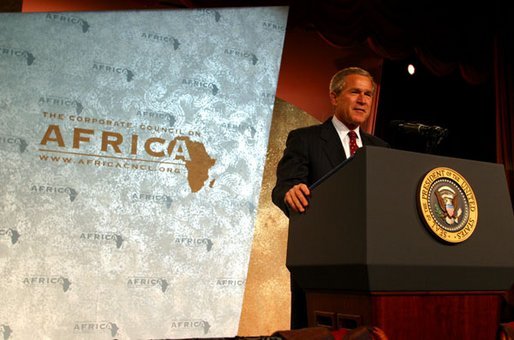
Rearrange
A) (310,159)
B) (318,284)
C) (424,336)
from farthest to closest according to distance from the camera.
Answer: (310,159) < (318,284) < (424,336)

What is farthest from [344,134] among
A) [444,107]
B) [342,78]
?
[444,107]

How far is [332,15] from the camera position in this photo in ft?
13.8

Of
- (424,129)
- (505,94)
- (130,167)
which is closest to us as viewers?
(424,129)

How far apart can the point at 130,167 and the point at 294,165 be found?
1.85 meters

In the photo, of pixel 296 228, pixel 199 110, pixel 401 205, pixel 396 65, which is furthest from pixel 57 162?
pixel 396 65

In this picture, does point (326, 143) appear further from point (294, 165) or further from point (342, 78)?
point (342, 78)

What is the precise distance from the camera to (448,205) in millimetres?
1434

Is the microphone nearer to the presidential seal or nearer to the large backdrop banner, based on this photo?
the presidential seal

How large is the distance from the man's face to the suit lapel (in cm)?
8

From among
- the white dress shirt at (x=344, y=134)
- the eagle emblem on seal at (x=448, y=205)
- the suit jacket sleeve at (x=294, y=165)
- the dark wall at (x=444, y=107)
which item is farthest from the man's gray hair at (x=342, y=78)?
the dark wall at (x=444, y=107)

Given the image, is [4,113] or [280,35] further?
[280,35]

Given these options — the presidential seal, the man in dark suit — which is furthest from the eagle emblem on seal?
the man in dark suit

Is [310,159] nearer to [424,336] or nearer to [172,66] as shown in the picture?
[424,336]

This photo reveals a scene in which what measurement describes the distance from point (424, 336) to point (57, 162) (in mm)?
2711
